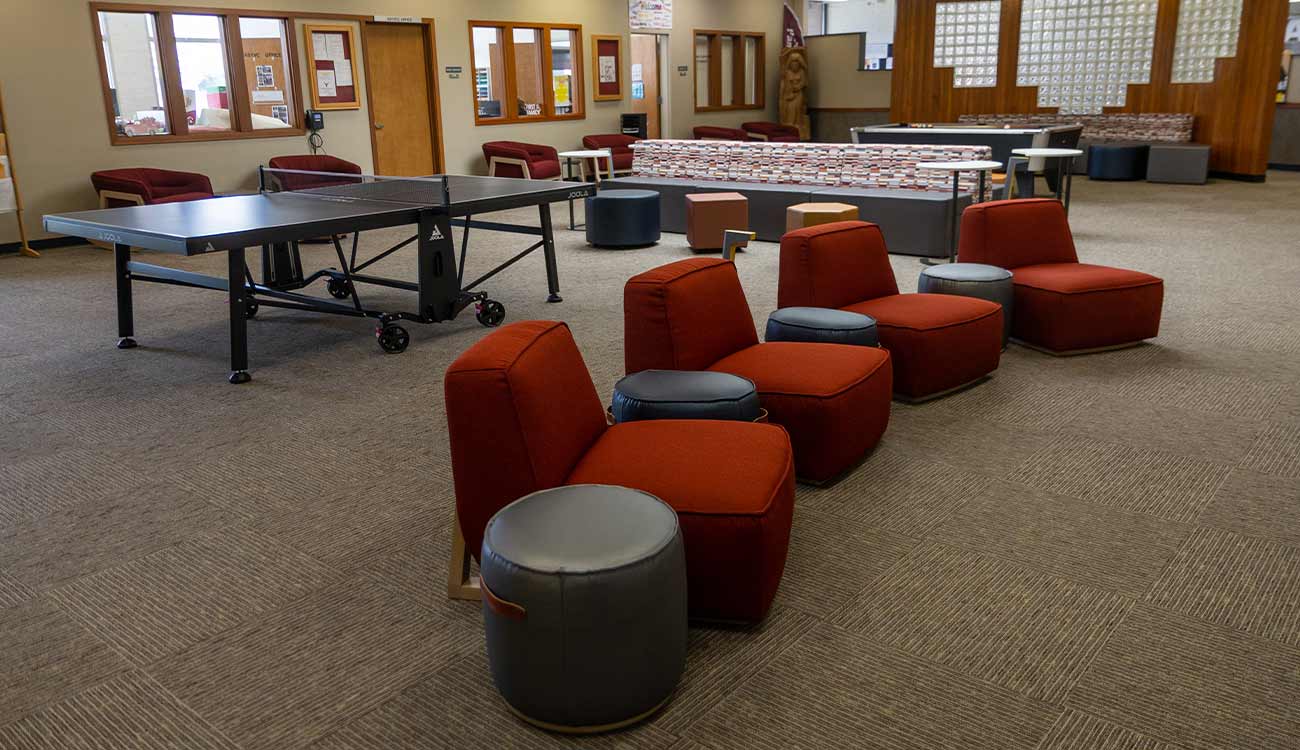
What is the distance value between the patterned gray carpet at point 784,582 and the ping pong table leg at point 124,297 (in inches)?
19.4

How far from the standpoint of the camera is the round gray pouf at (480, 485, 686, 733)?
1.93 m

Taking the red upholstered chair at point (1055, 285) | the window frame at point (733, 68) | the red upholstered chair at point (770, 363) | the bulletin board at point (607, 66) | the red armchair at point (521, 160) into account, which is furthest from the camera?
the window frame at point (733, 68)

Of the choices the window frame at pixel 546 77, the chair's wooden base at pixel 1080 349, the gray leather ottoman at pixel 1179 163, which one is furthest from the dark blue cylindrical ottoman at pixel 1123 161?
the chair's wooden base at pixel 1080 349

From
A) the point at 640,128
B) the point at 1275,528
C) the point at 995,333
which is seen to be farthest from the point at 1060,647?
the point at 640,128

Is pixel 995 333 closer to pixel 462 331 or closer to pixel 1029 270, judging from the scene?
pixel 1029 270

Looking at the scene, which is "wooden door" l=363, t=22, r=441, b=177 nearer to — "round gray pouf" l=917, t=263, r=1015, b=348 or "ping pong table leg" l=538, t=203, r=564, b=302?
"ping pong table leg" l=538, t=203, r=564, b=302

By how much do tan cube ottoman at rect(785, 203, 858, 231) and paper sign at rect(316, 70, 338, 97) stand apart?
20.1 feet

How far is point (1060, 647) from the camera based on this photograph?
2352 millimetres

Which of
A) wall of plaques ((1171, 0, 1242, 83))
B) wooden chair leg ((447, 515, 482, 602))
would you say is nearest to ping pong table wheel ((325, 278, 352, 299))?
wooden chair leg ((447, 515, 482, 602))

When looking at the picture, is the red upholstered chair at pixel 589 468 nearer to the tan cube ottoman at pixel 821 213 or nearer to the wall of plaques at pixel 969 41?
the tan cube ottoman at pixel 821 213

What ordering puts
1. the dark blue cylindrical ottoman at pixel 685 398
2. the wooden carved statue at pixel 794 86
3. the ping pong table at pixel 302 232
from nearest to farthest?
the dark blue cylindrical ottoman at pixel 685 398 < the ping pong table at pixel 302 232 < the wooden carved statue at pixel 794 86

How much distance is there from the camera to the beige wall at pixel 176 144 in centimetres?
870

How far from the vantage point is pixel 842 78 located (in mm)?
16984

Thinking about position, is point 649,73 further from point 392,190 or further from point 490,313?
point 490,313
